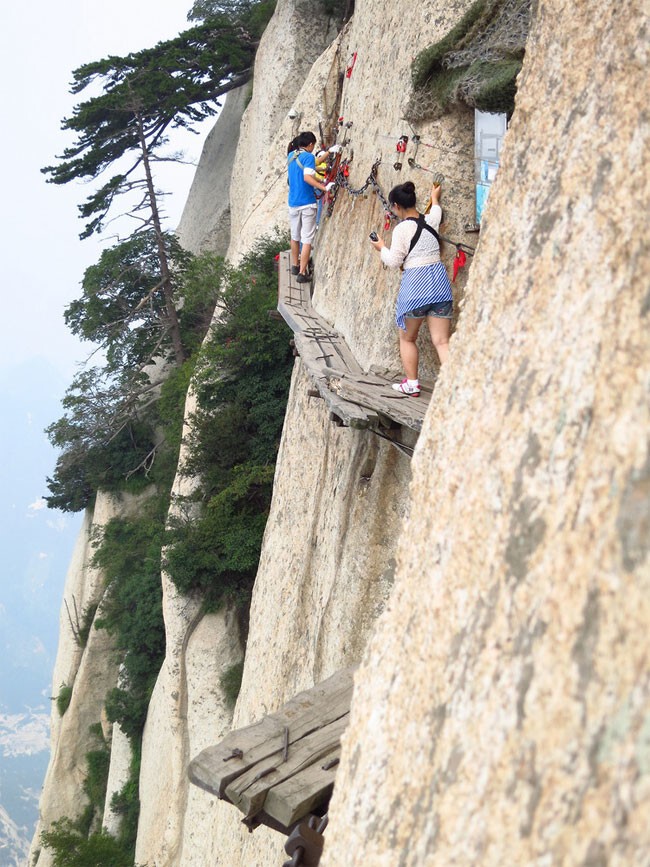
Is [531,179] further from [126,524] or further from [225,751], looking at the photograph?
[126,524]

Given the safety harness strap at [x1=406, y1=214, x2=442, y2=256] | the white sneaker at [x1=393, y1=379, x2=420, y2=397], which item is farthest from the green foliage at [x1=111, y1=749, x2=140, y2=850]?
the safety harness strap at [x1=406, y1=214, x2=442, y2=256]

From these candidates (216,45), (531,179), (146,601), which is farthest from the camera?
(216,45)

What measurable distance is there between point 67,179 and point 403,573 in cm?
2163

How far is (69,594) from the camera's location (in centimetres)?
2469

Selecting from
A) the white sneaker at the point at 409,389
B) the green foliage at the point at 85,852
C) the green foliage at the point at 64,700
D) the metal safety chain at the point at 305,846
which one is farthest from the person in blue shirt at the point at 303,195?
the green foliage at the point at 64,700

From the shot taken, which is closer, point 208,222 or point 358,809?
point 358,809

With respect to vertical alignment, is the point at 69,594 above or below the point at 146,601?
below

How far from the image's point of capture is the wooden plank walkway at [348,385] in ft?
21.4

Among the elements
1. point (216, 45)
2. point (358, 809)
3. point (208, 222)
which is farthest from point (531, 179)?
point (208, 222)

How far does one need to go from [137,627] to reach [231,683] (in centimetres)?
492

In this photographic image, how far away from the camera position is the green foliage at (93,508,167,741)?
62.7ft

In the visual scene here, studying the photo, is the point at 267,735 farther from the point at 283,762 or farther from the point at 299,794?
the point at 299,794

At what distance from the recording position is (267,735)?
4.67m

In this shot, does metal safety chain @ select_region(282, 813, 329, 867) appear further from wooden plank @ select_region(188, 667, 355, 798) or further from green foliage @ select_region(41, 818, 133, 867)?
green foliage @ select_region(41, 818, 133, 867)
